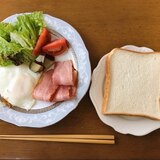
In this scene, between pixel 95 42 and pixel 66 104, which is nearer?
pixel 66 104

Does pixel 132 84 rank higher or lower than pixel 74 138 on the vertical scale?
higher

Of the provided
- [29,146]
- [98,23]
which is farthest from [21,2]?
[29,146]

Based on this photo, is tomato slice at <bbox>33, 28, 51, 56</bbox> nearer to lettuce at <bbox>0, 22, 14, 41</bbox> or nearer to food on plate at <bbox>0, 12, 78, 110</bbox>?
food on plate at <bbox>0, 12, 78, 110</bbox>

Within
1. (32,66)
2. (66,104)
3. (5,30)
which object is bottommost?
(66,104)

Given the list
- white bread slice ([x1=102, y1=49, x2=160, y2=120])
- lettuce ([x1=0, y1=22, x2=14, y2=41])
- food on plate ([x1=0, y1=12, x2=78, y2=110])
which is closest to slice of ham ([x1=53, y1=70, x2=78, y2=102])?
food on plate ([x1=0, y1=12, x2=78, y2=110])

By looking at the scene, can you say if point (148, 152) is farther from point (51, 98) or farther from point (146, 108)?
point (51, 98)

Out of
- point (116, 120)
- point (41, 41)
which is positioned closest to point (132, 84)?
point (116, 120)

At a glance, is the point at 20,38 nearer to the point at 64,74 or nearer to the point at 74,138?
the point at 64,74
